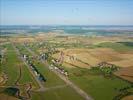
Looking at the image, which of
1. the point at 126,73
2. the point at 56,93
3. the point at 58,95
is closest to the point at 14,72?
the point at 56,93


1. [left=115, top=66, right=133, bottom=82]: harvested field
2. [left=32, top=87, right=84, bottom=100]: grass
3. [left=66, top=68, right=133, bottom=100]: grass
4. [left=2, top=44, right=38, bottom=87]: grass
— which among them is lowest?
[left=2, top=44, right=38, bottom=87]: grass

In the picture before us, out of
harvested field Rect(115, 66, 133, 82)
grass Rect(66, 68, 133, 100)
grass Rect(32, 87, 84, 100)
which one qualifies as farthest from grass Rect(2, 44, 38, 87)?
harvested field Rect(115, 66, 133, 82)

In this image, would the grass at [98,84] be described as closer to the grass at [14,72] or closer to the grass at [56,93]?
the grass at [56,93]

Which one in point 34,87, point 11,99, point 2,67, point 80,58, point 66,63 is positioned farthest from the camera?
point 80,58

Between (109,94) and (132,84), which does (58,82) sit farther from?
(132,84)

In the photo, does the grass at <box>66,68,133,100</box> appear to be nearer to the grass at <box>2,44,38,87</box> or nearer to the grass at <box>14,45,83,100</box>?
the grass at <box>14,45,83,100</box>

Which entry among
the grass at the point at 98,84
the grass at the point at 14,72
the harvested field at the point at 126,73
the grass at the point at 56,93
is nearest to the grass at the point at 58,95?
the grass at the point at 56,93

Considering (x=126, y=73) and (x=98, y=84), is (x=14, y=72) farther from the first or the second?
(x=126, y=73)

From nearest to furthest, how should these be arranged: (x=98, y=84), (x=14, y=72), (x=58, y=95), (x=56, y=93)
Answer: (x=58, y=95)
(x=56, y=93)
(x=98, y=84)
(x=14, y=72)

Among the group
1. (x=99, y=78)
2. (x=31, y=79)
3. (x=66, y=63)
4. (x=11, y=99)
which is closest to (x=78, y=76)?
(x=99, y=78)

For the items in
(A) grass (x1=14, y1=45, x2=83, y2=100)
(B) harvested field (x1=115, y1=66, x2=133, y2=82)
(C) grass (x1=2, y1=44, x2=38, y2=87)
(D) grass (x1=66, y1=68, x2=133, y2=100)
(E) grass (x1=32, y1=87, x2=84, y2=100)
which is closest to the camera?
(E) grass (x1=32, y1=87, x2=84, y2=100)

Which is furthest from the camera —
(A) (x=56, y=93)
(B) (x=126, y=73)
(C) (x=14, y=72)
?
(C) (x=14, y=72)
